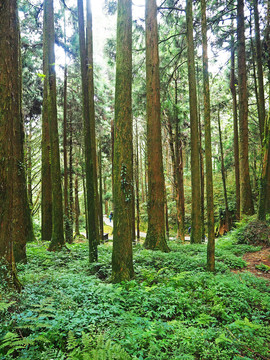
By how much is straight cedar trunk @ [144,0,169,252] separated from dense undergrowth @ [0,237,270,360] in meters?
2.13

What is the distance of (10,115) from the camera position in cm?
340

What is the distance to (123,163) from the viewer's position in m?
4.79

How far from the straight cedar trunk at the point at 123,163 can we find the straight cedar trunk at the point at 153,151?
2865 millimetres

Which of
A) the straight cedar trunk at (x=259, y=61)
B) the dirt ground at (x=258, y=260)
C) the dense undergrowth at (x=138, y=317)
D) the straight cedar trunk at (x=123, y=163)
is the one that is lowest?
the dirt ground at (x=258, y=260)

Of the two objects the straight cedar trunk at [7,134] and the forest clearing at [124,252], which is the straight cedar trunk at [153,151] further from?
the straight cedar trunk at [7,134]

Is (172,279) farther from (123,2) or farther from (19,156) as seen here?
(123,2)

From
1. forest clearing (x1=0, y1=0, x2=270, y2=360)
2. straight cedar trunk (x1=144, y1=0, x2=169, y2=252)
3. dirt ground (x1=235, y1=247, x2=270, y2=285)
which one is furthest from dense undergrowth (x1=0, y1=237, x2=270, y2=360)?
straight cedar trunk (x1=144, y1=0, x2=169, y2=252)

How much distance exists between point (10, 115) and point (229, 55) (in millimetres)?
12885

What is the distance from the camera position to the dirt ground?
5.99 metres

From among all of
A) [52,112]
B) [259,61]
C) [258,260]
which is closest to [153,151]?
[52,112]

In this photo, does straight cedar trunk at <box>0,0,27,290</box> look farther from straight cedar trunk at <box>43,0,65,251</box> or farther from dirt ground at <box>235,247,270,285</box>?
dirt ground at <box>235,247,270,285</box>

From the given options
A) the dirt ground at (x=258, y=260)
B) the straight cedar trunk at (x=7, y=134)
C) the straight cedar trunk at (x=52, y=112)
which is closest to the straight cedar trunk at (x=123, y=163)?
the straight cedar trunk at (x=7, y=134)

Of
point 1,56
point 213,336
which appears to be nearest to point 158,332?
point 213,336

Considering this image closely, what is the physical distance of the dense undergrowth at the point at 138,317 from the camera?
8.29 feet
